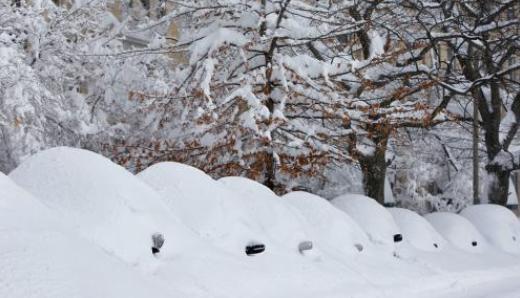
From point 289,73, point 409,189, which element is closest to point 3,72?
point 289,73

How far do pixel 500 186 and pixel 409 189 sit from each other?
3.54 meters

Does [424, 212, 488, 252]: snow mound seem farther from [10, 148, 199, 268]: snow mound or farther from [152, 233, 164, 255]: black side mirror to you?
[152, 233, 164, 255]: black side mirror

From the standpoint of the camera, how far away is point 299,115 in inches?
514

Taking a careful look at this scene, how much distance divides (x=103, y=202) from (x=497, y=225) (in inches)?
→ 398

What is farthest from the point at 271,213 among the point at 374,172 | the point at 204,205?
the point at 374,172

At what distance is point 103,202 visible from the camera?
601cm

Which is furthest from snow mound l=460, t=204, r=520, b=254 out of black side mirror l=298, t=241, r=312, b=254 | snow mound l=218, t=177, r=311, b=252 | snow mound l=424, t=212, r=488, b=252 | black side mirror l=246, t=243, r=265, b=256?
black side mirror l=246, t=243, r=265, b=256

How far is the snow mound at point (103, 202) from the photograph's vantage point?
5758 millimetres

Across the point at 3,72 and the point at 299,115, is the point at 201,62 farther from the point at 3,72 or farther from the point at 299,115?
the point at 3,72

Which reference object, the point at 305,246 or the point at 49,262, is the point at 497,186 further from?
the point at 49,262

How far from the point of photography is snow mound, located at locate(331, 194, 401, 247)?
33.3 feet

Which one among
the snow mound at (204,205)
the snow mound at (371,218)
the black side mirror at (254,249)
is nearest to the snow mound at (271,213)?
the snow mound at (204,205)

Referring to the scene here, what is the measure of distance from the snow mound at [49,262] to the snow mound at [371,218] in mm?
5462

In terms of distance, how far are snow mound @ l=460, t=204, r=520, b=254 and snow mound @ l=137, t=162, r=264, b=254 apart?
7752mm
